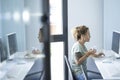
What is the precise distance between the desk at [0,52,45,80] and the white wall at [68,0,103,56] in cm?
78

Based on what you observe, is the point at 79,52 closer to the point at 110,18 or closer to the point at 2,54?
the point at 2,54

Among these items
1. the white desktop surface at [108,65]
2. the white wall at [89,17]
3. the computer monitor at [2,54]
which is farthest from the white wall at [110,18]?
the computer monitor at [2,54]

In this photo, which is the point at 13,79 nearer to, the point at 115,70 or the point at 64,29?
the point at 115,70

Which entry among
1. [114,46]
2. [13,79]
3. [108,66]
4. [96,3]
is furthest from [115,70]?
[96,3]

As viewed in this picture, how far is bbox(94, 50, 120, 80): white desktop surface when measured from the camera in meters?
2.14

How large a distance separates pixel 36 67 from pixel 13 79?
61 cm

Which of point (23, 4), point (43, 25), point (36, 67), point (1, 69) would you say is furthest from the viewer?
point (23, 4)

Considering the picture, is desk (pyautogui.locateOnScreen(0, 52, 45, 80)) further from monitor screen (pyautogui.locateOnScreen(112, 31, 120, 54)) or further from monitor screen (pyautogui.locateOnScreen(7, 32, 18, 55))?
monitor screen (pyautogui.locateOnScreen(112, 31, 120, 54))

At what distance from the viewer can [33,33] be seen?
293cm

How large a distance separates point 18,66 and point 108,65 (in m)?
0.92

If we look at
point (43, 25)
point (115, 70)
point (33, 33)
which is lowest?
point (115, 70)

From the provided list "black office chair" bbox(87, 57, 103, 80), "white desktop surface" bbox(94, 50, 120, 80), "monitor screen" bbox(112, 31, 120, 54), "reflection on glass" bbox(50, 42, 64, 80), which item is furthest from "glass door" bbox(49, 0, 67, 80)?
"monitor screen" bbox(112, 31, 120, 54)

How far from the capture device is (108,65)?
2525mm

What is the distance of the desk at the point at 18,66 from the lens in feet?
6.41
